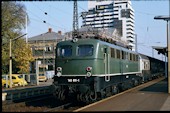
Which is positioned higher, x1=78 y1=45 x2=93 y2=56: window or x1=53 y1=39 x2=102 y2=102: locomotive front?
x1=78 y1=45 x2=93 y2=56: window

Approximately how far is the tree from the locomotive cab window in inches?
1336

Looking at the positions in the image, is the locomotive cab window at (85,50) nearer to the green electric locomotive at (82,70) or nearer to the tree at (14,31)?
the green electric locomotive at (82,70)

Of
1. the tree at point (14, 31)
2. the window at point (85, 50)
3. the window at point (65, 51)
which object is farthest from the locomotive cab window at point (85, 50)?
the tree at point (14, 31)

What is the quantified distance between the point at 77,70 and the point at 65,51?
133 cm

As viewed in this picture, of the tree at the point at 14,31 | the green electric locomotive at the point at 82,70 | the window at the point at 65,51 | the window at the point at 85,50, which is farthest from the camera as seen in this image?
the tree at the point at 14,31

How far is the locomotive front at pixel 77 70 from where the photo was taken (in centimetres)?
1606

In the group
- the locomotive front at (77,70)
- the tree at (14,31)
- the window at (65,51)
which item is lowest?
the locomotive front at (77,70)

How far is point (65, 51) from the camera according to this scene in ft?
55.7

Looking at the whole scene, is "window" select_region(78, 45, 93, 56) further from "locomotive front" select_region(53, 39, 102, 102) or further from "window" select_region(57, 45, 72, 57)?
"window" select_region(57, 45, 72, 57)

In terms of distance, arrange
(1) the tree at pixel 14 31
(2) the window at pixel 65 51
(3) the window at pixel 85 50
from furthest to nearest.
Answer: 1. (1) the tree at pixel 14 31
2. (2) the window at pixel 65 51
3. (3) the window at pixel 85 50

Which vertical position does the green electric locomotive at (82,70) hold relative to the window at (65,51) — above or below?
below

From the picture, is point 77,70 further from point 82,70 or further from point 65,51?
point 65,51

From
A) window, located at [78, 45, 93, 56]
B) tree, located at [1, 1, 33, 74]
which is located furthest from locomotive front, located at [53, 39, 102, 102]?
tree, located at [1, 1, 33, 74]

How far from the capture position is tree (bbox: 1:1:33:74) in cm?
4972
